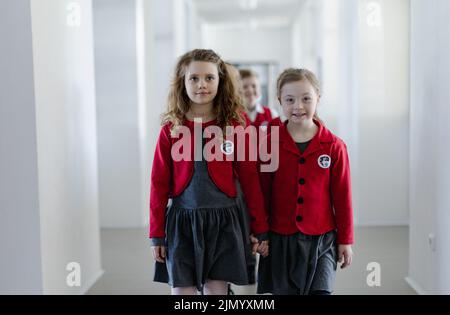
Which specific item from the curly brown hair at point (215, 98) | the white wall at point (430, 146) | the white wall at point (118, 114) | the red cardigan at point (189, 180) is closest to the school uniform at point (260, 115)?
the white wall at point (430, 146)

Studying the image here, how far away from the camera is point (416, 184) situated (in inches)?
113

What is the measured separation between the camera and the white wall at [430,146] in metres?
2.37

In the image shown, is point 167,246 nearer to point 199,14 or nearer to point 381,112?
point 381,112

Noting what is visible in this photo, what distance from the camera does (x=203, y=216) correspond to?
1987 mm

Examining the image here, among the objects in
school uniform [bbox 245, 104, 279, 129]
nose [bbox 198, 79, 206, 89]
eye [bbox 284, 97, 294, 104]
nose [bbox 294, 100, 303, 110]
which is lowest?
school uniform [bbox 245, 104, 279, 129]

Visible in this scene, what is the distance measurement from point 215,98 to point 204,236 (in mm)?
524

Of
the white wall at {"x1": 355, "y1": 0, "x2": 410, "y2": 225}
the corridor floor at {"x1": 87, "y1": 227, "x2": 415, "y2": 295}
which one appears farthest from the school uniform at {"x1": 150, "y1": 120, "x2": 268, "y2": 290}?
the white wall at {"x1": 355, "y1": 0, "x2": 410, "y2": 225}

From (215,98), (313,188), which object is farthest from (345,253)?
(215,98)

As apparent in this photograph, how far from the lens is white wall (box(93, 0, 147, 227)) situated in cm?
482

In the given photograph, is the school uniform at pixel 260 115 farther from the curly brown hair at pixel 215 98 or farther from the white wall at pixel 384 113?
the white wall at pixel 384 113

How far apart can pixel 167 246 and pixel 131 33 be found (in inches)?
123

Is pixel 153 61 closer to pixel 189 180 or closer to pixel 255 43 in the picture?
pixel 189 180

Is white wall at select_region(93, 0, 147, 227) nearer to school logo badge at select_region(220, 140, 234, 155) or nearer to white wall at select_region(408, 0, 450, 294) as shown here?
white wall at select_region(408, 0, 450, 294)

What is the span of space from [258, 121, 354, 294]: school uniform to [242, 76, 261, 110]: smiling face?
137 centimetres
